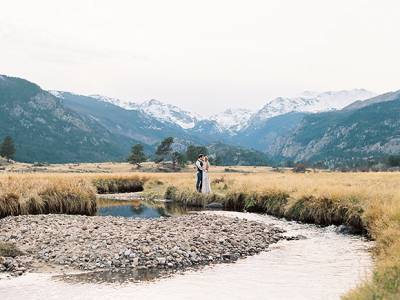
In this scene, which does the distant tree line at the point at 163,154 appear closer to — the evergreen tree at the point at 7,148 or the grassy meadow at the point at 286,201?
the evergreen tree at the point at 7,148

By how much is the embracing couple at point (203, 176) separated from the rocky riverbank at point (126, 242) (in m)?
14.9

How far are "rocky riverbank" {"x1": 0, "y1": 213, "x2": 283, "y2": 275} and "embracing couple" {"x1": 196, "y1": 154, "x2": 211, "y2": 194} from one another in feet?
48.9

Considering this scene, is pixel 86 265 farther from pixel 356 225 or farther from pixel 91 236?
pixel 356 225

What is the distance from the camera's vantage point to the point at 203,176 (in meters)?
43.8

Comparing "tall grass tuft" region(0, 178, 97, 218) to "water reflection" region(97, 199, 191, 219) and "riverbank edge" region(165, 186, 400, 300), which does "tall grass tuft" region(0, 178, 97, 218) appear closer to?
"water reflection" region(97, 199, 191, 219)

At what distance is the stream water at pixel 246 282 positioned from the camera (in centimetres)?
1559

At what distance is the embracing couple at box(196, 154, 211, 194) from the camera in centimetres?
4359

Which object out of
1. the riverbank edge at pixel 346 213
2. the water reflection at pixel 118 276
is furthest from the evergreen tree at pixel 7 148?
the water reflection at pixel 118 276

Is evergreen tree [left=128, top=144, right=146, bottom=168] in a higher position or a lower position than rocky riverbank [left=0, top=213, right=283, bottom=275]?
higher

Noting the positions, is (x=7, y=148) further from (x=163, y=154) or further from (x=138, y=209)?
(x=138, y=209)

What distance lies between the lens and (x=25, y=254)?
2117cm

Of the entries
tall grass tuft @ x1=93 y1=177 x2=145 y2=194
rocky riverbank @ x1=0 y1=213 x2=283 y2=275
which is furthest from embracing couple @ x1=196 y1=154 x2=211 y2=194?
tall grass tuft @ x1=93 y1=177 x2=145 y2=194

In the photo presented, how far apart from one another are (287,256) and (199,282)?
5.53 meters

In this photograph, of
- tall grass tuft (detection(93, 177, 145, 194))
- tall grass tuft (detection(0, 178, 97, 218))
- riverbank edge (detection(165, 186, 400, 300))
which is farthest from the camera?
tall grass tuft (detection(93, 177, 145, 194))
